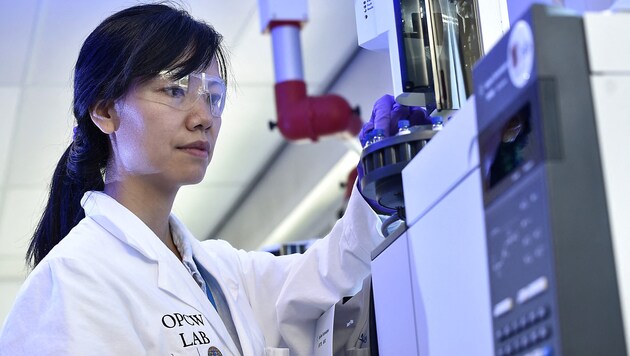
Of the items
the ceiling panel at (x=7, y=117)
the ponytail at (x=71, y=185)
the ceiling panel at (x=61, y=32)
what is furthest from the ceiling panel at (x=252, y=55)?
the ponytail at (x=71, y=185)

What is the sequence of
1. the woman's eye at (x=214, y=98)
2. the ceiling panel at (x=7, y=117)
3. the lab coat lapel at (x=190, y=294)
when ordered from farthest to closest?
the ceiling panel at (x=7, y=117) → the woman's eye at (x=214, y=98) → the lab coat lapel at (x=190, y=294)

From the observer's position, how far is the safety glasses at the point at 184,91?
5.81ft

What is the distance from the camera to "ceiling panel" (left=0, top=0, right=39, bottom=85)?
13.6 ft

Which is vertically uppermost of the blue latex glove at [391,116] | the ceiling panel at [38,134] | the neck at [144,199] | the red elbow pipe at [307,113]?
the ceiling panel at [38,134]

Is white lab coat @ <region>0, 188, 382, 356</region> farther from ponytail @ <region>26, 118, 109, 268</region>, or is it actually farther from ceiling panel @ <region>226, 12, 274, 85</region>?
ceiling panel @ <region>226, 12, 274, 85</region>

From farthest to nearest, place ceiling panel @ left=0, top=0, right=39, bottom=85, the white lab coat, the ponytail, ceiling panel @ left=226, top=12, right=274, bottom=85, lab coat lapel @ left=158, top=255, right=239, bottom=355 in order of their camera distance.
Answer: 1. ceiling panel @ left=226, top=12, right=274, bottom=85
2. ceiling panel @ left=0, top=0, right=39, bottom=85
3. the ponytail
4. lab coat lapel @ left=158, top=255, right=239, bottom=355
5. the white lab coat

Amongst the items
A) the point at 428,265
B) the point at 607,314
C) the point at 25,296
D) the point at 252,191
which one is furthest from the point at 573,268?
the point at 252,191

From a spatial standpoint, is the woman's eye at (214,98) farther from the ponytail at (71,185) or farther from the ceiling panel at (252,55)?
the ceiling panel at (252,55)

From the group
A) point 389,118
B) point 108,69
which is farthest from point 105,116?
point 389,118

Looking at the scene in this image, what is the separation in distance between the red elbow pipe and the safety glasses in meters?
2.39

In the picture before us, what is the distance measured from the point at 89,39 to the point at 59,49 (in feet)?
8.80

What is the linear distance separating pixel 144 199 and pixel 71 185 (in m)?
0.21

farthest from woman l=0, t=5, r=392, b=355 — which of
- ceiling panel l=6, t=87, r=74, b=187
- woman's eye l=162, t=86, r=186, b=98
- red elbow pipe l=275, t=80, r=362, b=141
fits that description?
ceiling panel l=6, t=87, r=74, b=187

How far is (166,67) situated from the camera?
5.86 feet
